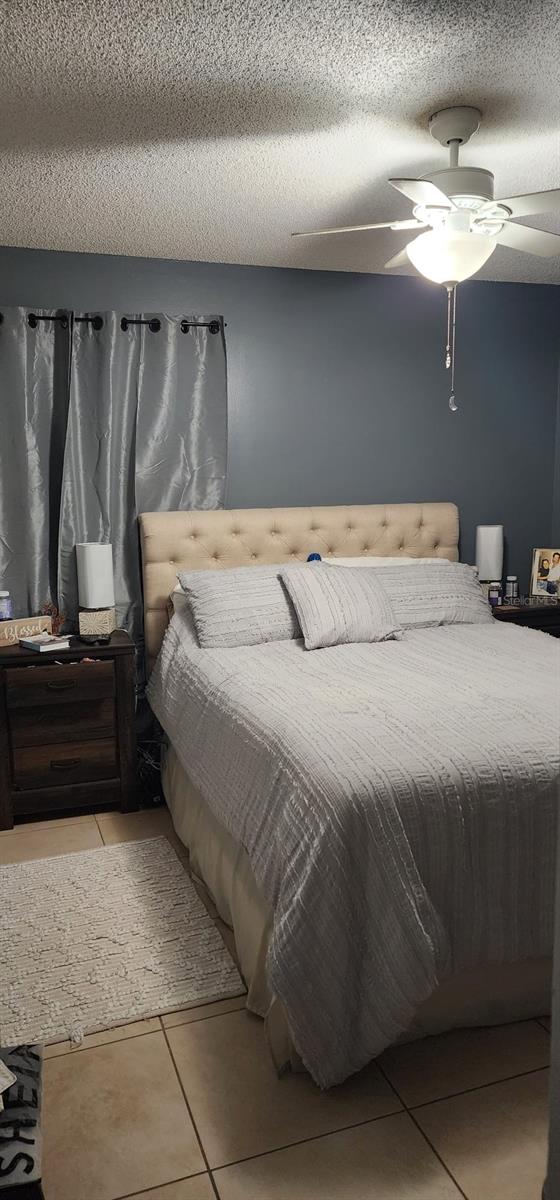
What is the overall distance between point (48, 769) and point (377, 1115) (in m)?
1.96

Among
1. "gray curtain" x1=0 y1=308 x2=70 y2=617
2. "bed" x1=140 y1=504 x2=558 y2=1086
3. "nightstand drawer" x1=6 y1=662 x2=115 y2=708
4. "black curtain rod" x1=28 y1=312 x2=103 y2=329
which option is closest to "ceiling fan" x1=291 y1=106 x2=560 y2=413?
"bed" x1=140 y1=504 x2=558 y2=1086

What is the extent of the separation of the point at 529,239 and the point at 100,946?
2509mm

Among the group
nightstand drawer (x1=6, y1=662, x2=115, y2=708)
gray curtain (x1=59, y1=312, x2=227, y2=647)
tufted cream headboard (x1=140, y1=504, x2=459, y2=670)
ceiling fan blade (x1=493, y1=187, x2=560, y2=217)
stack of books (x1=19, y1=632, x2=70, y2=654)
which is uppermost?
ceiling fan blade (x1=493, y1=187, x2=560, y2=217)

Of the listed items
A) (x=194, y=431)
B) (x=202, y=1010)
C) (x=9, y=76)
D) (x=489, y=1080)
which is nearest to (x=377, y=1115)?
(x=489, y=1080)

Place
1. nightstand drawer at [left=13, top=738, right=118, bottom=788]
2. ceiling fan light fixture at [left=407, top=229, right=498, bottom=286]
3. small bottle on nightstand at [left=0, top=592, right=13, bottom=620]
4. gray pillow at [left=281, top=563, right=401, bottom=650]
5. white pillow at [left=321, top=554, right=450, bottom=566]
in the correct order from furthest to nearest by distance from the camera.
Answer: white pillow at [left=321, top=554, right=450, bottom=566], small bottle on nightstand at [left=0, top=592, right=13, bottom=620], nightstand drawer at [left=13, top=738, right=118, bottom=788], gray pillow at [left=281, top=563, right=401, bottom=650], ceiling fan light fixture at [left=407, top=229, right=498, bottom=286]

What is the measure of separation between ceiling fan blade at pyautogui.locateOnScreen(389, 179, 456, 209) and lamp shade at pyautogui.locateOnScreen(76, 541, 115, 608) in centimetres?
188

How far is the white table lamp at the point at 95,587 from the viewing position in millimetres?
3420

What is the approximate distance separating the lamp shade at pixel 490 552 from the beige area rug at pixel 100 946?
2.15 meters

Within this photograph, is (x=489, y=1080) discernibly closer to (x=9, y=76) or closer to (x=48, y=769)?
(x=48, y=769)

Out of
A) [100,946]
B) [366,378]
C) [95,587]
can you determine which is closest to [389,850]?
[100,946]

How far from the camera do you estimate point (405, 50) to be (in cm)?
189

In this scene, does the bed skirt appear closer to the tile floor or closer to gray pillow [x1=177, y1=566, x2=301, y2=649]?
the tile floor

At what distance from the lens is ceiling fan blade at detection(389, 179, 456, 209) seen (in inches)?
81.5

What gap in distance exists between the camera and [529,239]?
250cm
